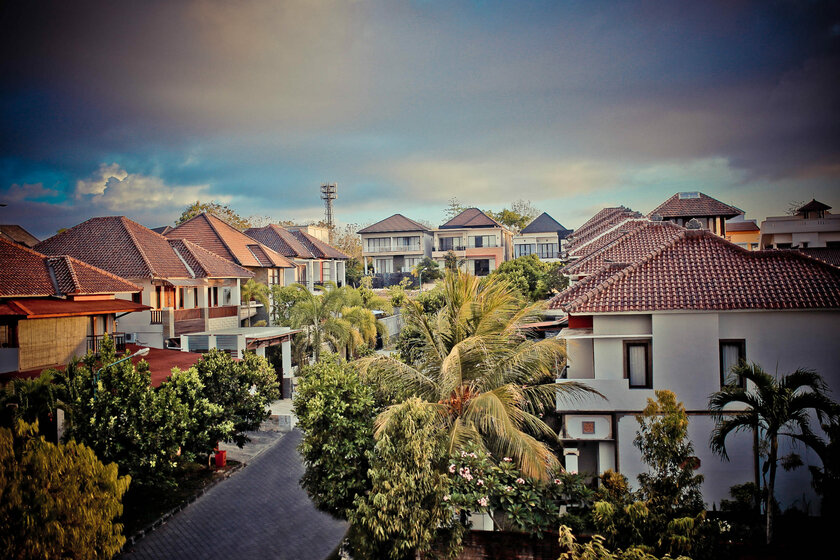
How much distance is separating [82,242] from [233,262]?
829 cm

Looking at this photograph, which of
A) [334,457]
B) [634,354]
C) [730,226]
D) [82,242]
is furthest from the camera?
[730,226]

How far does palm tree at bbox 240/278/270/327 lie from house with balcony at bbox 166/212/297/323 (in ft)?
1.72

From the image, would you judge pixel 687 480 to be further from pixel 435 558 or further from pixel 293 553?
pixel 293 553

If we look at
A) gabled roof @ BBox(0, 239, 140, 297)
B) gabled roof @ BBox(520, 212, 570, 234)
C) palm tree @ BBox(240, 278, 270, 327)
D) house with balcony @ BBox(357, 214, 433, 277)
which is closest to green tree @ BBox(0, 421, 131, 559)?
gabled roof @ BBox(0, 239, 140, 297)

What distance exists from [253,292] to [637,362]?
80.7ft

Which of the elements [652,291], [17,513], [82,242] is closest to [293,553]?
[17,513]

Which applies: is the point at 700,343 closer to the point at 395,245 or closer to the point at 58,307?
the point at 58,307

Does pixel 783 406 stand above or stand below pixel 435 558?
above

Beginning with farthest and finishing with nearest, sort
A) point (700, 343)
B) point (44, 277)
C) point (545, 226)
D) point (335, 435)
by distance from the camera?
point (545, 226)
point (44, 277)
point (700, 343)
point (335, 435)

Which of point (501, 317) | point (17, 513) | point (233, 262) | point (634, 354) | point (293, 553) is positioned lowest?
point (293, 553)

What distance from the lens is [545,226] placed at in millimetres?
66062

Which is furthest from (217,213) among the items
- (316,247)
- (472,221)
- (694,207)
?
(694,207)

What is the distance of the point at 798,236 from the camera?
30500 mm

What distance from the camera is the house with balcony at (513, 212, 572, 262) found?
6512 centimetres
